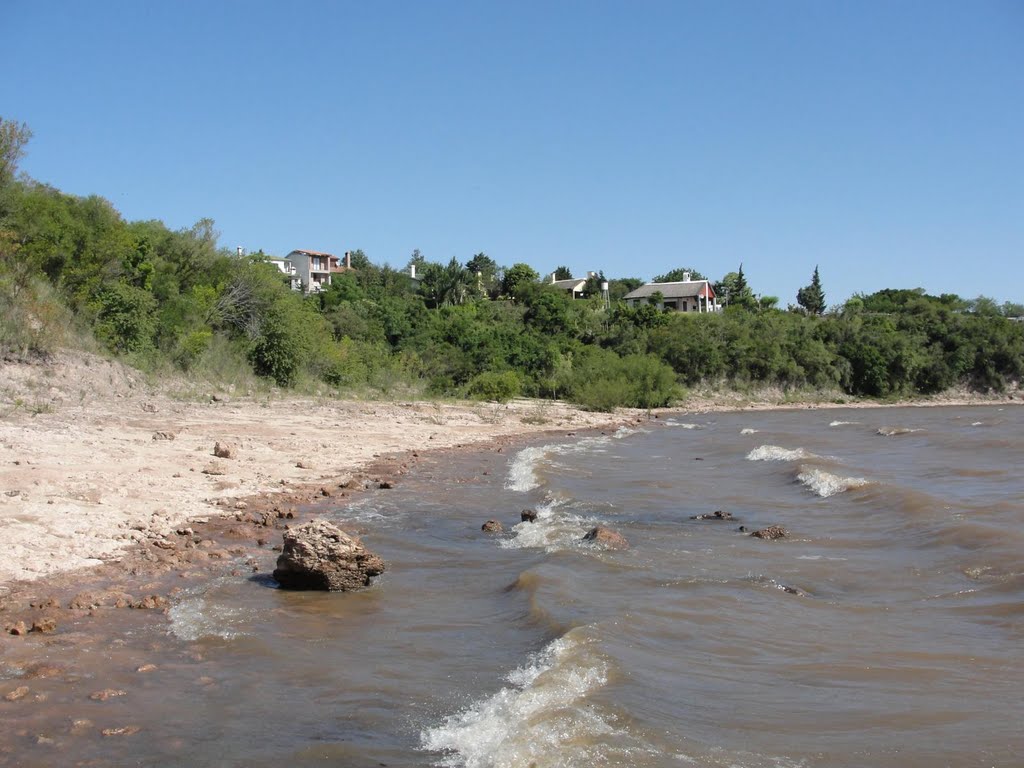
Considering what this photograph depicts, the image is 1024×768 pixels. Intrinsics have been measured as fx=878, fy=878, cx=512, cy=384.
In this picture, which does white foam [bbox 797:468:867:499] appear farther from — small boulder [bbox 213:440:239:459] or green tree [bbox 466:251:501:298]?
green tree [bbox 466:251:501:298]

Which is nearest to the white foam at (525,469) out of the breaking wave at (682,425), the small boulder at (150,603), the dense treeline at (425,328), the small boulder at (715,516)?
the small boulder at (715,516)

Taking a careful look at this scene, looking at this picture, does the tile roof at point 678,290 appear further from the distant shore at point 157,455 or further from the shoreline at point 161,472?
the shoreline at point 161,472

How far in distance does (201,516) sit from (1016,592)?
9.71 metres

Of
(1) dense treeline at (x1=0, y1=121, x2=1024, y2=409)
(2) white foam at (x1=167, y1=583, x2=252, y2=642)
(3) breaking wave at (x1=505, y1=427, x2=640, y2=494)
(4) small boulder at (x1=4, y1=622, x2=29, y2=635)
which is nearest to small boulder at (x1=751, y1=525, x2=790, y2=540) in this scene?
(3) breaking wave at (x1=505, y1=427, x2=640, y2=494)

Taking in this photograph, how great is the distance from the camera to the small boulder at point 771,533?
40.9ft

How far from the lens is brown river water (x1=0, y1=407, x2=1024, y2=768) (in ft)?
17.7

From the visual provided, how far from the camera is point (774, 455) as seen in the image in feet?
81.1

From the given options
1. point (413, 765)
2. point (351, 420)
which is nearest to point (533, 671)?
point (413, 765)

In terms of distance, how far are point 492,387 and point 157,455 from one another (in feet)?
88.9

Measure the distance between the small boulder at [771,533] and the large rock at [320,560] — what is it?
6.14 m

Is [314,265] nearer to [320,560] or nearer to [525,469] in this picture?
[525,469]

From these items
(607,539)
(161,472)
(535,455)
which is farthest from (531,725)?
(535,455)

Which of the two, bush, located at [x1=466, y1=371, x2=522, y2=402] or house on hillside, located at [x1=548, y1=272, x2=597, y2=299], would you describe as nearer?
bush, located at [x1=466, y1=371, x2=522, y2=402]

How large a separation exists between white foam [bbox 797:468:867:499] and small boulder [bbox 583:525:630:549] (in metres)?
6.82
